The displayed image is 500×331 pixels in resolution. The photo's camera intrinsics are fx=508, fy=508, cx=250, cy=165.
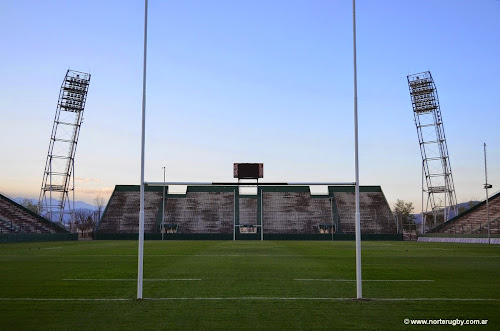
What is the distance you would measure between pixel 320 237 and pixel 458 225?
685 inches

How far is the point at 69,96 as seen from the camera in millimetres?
67125

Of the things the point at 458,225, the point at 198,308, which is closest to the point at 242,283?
the point at 198,308

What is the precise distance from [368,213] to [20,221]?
157 ft

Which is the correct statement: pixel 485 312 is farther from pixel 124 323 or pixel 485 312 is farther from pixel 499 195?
pixel 499 195

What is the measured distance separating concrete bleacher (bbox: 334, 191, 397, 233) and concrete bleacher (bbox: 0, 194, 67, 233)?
Answer: 3910 centimetres

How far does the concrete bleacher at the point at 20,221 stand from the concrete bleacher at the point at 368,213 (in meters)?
39.1

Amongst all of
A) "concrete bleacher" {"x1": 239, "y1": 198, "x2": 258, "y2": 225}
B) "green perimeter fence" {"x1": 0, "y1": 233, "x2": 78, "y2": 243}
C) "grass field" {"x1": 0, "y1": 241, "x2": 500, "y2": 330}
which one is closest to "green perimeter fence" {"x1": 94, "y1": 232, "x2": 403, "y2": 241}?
"concrete bleacher" {"x1": 239, "y1": 198, "x2": 258, "y2": 225}

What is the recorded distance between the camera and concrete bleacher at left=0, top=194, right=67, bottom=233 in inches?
2234

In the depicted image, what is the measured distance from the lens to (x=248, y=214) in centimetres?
7462

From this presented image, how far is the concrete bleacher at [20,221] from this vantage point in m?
56.7

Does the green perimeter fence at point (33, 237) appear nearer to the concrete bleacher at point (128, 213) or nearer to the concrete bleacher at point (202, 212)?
the concrete bleacher at point (128, 213)

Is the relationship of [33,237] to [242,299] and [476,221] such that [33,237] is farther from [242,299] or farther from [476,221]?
[476,221]

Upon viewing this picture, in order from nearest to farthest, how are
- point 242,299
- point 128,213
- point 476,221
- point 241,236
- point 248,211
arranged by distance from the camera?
1. point 242,299
2. point 476,221
3. point 241,236
4. point 128,213
5. point 248,211

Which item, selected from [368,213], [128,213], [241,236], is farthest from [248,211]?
[368,213]
